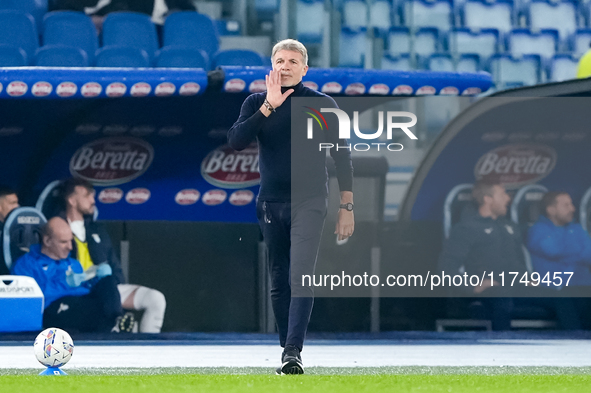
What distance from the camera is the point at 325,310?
657cm

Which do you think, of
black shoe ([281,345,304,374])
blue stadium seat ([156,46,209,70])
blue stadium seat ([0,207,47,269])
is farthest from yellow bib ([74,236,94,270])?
black shoe ([281,345,304,374])

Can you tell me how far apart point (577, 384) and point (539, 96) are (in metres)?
3.38

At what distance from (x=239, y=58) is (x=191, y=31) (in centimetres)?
98

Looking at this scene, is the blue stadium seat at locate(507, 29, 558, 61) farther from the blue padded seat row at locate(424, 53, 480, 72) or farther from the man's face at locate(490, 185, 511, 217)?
the man's face at locate(490, 185, 511, 217)

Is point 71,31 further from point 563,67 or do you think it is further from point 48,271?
point 563,67

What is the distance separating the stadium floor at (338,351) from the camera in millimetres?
4363

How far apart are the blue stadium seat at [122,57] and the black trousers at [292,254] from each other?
15.1 feet

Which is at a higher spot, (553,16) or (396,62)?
(553,16)

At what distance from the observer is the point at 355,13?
11.8m

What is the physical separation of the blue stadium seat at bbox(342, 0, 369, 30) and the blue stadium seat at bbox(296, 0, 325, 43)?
1.24m

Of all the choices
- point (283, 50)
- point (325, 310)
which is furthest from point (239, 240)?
point (283, 50)

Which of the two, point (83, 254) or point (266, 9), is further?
point (266, 9)

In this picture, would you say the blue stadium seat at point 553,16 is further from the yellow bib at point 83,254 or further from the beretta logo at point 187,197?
the yellow bib at point 83,254

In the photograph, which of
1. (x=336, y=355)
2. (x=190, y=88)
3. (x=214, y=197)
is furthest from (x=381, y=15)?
(x=336, y=355)
